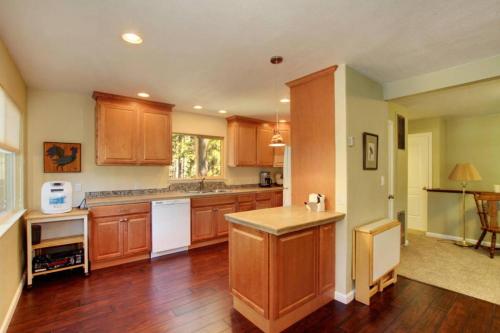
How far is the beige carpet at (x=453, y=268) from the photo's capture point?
9.20 feet

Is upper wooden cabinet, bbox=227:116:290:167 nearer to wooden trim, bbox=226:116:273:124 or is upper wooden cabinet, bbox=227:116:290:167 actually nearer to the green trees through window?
wooden trim, bbox=226:116:273:124

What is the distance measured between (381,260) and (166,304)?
223cm

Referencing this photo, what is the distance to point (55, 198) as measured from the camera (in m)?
3.12

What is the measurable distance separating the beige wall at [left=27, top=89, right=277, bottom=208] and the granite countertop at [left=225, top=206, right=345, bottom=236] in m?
2.43

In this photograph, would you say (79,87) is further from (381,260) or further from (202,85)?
(381,260)

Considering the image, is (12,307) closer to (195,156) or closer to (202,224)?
(202,224)

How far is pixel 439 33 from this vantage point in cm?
200

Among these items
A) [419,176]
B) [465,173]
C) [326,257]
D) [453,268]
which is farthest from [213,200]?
[465,173]

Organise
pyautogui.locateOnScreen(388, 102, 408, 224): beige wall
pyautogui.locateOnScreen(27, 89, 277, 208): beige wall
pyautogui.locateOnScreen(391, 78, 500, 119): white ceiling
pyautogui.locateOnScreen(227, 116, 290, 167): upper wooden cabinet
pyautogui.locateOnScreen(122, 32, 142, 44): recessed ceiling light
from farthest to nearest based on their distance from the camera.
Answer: pyautogui.locateOnScreen(227, 116, 290, 167): upper wooden cabinet
pyautogui.locateOnScreen(388, 102, 408, 224): beige wall
pyautogui.locateOnScreen(27, 89, 277, 208): beige wall
pyautogui.locateOnScreen(391, 78, 500, 119): white ceiling
pyautogui.locateOnScreen(122, 32, 142, 44): recessed ceiling light

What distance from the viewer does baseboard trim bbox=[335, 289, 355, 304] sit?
2535 mm

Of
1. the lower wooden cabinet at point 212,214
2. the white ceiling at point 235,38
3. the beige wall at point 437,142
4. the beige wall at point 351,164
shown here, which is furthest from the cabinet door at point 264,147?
the beige wall at point 437,142

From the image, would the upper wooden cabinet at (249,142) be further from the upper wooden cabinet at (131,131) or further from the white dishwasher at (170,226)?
the white dishwasher at (170,226)

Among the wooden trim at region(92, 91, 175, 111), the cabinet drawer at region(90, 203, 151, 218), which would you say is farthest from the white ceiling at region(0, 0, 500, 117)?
the cabinet drawer at region(90, 203, 151, 218)

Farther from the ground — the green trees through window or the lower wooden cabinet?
the green trees through window
